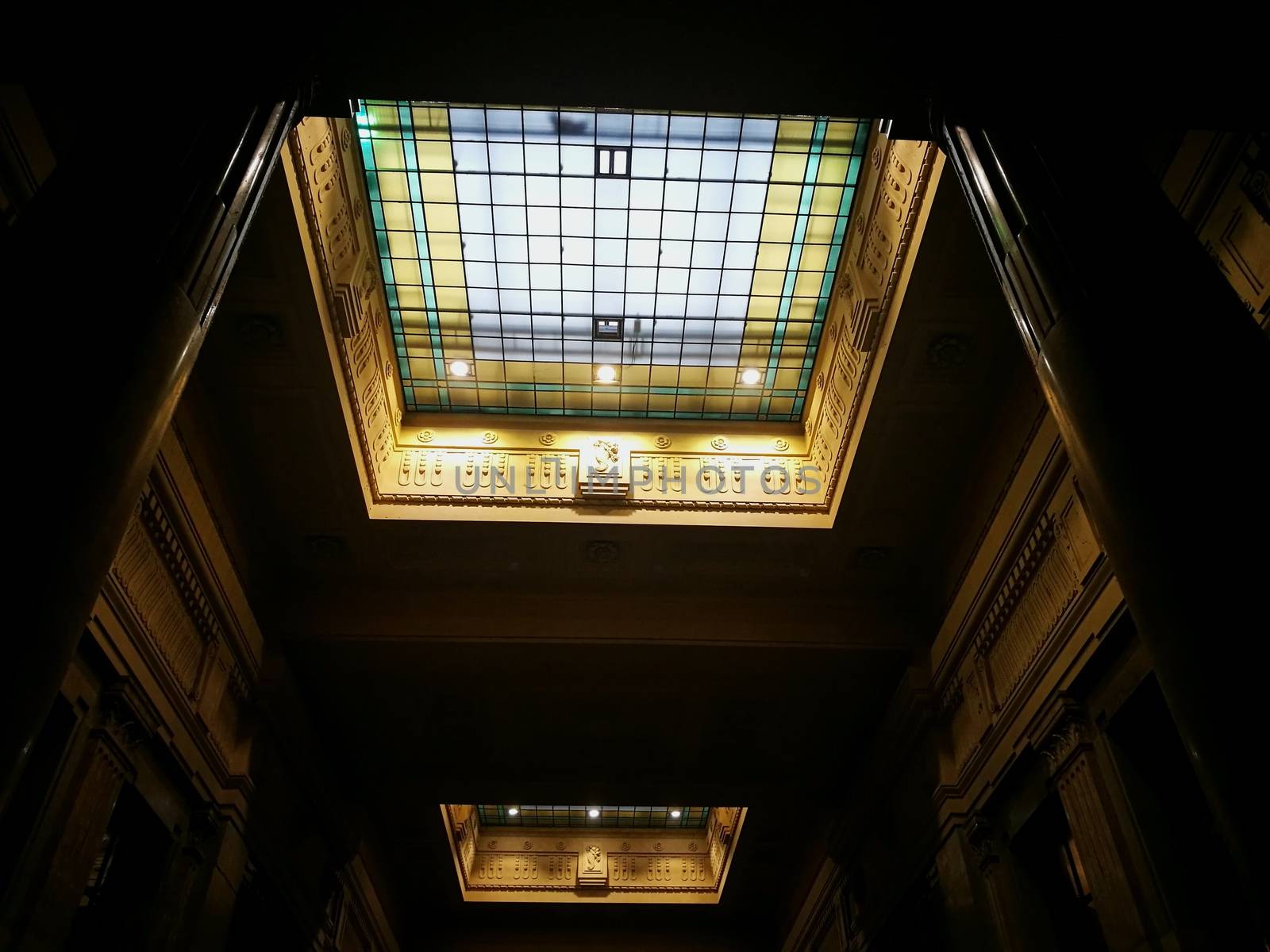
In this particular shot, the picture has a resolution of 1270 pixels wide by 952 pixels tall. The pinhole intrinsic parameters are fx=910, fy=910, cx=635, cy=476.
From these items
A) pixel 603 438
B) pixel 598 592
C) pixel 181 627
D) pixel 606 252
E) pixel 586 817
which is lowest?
pixel 181 627

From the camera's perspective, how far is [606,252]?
26.1 ft

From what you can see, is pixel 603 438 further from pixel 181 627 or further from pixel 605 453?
pixel 181 627

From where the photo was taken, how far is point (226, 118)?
373cm

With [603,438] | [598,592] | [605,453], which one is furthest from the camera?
[598,592]

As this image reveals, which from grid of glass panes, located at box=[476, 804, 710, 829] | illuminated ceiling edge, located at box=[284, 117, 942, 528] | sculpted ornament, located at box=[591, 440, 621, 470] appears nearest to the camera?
illuminated ceiling edge, located at box=[284, 117, 942, 528]

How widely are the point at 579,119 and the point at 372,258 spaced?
2193mm

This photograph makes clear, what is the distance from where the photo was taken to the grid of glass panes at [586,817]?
1583cm

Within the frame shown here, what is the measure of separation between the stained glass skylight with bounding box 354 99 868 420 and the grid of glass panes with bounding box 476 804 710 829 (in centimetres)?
917

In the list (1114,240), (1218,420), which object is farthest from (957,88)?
(1218,420)

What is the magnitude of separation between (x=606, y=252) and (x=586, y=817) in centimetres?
1125

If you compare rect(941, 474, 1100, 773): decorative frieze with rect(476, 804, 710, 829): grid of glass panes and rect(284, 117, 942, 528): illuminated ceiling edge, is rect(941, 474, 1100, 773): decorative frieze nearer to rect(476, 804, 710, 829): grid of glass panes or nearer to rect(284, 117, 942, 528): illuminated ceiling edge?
rect(284, 117, 942, 528): illuminated ceiling edge

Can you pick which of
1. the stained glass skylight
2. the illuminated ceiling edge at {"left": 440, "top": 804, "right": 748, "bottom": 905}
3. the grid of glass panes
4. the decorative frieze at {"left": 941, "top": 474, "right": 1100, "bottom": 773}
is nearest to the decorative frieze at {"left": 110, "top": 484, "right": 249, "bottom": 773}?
the stained glass skylight

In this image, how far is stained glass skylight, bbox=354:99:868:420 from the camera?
711 centimetres

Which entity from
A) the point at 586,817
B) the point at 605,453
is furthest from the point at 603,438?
the point at 586,817
